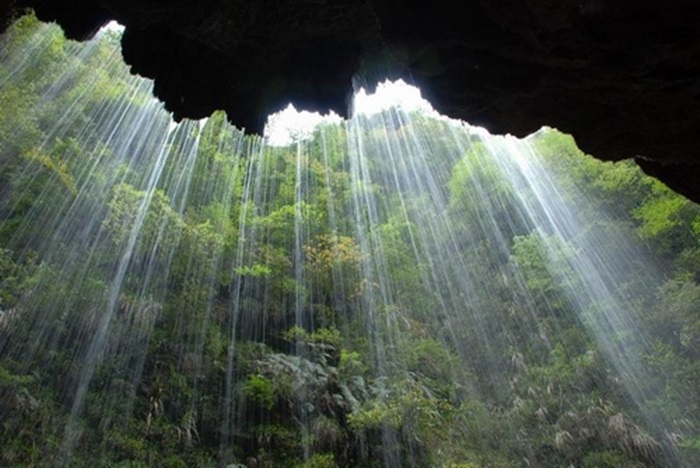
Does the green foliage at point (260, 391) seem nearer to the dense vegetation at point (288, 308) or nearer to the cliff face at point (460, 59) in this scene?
the dense vegetation at point (288, 308)

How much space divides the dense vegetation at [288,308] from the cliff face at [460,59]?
7540 millimetres

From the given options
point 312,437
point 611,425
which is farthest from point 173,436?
point 611,425

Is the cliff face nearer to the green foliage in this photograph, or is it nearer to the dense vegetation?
the dense vegetation

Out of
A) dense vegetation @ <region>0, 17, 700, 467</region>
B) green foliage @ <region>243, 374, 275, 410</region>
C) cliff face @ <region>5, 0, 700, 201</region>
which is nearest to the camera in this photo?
cliff face @ <region>5, 0, 700, 201</region>

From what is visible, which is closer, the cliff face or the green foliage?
the cliff face

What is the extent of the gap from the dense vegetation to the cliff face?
7540 millimetres

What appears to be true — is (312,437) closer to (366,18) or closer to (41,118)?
(366,18)

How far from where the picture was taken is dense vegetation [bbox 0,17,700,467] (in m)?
12.0

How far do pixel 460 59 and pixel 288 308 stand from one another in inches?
545

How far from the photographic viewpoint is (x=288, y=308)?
655 inches

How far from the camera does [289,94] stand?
5.55 m

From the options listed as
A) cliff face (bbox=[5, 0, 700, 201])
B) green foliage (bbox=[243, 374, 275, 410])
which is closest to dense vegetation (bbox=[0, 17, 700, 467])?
green foliage (bbox=[243, 374, 275, 410])

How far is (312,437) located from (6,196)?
11506mm

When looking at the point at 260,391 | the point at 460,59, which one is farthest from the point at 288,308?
the point at 460,59
